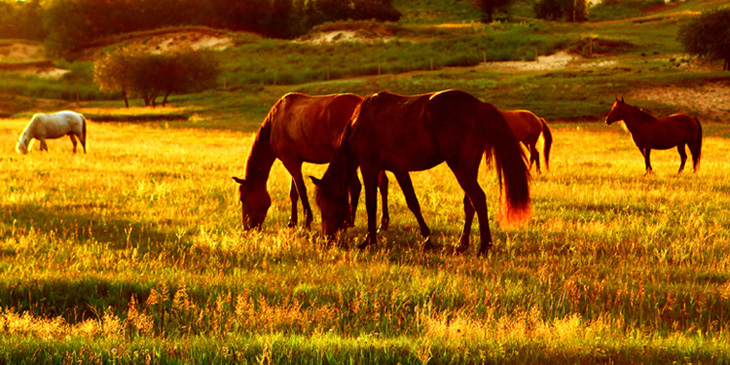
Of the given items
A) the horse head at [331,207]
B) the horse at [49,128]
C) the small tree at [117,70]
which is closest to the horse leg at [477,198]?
the horse head at [331,207]

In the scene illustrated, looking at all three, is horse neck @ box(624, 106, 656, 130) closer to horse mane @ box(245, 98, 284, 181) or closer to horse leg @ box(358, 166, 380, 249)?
horse mane @ box(245, 98, 284, 181)

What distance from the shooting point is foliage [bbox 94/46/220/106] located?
57688 mm

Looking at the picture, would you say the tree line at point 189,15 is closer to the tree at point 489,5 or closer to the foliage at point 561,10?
the tree at point 489,5

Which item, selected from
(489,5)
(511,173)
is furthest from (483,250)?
(489,5)

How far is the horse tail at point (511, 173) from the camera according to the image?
7562mm

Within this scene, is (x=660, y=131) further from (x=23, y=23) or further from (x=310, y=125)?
(x=23, y=23)

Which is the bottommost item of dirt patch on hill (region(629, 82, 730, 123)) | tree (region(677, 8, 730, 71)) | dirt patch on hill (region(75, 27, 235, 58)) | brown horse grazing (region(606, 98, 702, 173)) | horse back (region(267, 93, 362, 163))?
dirt patch on hill (region(629, 82, 730, 123))

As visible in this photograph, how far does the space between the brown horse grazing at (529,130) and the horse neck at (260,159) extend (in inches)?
314

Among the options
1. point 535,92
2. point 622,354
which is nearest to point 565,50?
point 535,92

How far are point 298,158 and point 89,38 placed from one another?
4077 inches

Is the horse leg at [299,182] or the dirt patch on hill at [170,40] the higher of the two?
the dirt patch on hill at [170,40]

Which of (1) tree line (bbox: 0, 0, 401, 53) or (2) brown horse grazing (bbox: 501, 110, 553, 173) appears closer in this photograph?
(2) brown horse grazing (bbox: 501, 110, 553, 173)

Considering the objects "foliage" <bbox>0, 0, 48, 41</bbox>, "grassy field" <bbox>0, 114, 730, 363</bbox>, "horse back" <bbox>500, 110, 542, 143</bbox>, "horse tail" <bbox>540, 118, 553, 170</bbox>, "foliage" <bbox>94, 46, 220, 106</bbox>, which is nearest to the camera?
"grassy field" <bbox>0, 114, 730, 363</bbox>

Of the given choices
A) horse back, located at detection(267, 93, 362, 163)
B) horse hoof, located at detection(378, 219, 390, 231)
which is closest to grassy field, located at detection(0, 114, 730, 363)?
horse hoof, located at detection(378, 219, 390, 231)
